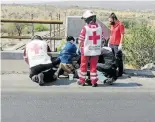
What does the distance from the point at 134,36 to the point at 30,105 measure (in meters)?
5.84

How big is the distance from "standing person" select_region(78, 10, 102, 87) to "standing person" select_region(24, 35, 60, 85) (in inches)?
30.0

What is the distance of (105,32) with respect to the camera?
474 inches

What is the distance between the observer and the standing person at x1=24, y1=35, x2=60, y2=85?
405 inches

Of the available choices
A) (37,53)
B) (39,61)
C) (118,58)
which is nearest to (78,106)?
(39,61)

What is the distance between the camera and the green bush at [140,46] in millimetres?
13266

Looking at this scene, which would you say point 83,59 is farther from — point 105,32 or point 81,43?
point 105,32

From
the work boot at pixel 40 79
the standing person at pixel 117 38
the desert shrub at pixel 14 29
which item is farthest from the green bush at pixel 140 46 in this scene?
the desert shrub at pixel 14 29

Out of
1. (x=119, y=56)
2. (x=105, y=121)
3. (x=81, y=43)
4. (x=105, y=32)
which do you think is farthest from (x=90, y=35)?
(x=105, y=121)

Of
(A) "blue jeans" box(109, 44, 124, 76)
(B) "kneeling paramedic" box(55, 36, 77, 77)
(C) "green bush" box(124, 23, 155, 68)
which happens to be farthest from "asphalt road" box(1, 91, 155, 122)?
(C) "green bush" box(124, 23, 155, 68)

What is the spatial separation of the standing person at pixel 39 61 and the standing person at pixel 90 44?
2.50 ft

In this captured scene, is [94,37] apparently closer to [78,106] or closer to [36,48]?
[36,48]

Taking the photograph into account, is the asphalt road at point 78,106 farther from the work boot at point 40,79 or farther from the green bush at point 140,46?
the green bush at point 140,46

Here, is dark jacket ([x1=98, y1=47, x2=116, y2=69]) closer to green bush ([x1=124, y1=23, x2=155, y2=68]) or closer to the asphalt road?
the asphalt road

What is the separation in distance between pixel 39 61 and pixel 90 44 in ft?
4.11
